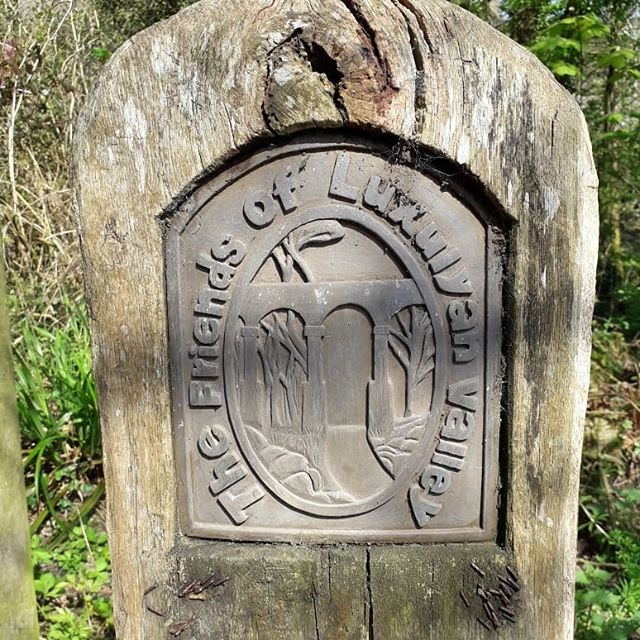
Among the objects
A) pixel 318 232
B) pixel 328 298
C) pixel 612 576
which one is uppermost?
pixel 318 232

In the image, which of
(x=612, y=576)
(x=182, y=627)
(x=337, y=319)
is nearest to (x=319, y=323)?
(x=337, y=319)

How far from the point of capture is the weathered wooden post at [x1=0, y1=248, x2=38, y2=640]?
1.04 meters

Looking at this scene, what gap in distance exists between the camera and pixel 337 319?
3.79ft

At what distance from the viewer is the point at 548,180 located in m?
1.08

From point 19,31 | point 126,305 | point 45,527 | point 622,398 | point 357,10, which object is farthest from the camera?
point 19,31

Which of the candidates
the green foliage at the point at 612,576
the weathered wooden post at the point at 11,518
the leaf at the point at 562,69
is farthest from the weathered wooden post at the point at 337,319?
the leaf at the point at 562,69

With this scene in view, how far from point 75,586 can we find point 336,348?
1.73 metres

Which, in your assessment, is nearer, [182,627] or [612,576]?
[182,627]

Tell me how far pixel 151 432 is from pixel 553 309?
0.86m

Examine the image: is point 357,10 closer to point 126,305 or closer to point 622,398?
point 126,305

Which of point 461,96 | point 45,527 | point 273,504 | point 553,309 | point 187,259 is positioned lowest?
point 45,527

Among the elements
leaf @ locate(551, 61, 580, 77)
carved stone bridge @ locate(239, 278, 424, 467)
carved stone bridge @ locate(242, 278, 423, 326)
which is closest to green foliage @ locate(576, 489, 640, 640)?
carved stone bridge @ locate(239, 278, 424, 467)

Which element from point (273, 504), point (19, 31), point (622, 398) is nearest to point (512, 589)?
point (273, 504)

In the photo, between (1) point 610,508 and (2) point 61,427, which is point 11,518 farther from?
(1) point 610,508
